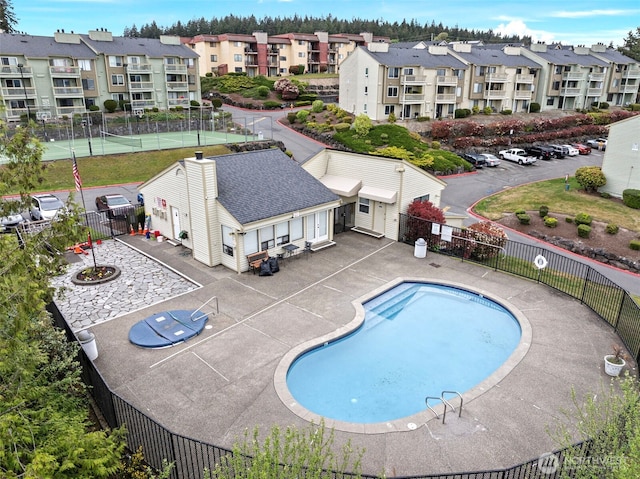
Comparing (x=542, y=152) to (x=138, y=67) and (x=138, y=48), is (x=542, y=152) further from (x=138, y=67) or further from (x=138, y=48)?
(x=138, y=48)

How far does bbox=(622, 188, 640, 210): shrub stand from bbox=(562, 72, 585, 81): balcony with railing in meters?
52.2

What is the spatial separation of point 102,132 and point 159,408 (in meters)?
47.2

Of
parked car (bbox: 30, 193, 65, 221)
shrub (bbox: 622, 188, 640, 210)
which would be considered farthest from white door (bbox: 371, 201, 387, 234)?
shrub (bbox: 622, 188, 640, 210)

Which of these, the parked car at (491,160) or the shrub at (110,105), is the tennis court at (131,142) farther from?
the parked car at (491,160)

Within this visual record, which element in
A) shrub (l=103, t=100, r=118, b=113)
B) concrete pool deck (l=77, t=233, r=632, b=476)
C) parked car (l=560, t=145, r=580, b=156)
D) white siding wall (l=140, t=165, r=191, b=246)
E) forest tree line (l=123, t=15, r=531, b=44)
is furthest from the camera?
forest tree line (l=123, t=15, r=531, b=44)

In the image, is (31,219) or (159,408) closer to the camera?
(159,408)

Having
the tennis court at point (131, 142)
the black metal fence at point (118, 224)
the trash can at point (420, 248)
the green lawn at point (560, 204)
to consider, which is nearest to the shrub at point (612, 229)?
the green lawn at point (560, 204)

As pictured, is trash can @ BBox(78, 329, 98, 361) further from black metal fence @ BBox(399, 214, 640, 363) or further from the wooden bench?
black metal fence @ BBox(399, 214, 640, 363)

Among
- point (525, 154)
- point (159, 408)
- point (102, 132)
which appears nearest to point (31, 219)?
point (159, 408)

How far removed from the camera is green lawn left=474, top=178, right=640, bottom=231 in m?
35.0

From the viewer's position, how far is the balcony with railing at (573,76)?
80.2m

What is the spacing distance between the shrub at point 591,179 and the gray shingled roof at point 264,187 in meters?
27.2

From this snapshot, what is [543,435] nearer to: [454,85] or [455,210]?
[455,210]

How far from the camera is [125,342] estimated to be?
1647 centimetres
